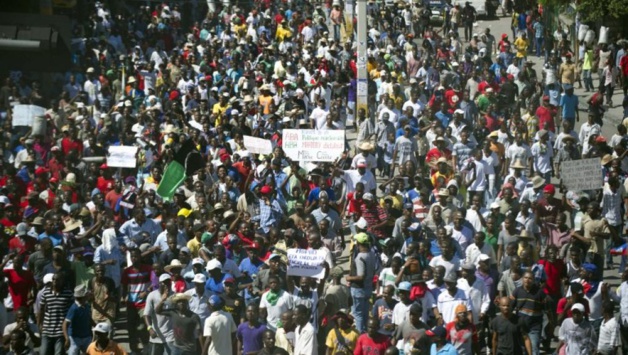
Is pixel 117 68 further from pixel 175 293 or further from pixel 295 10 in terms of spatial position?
pixel 175 293

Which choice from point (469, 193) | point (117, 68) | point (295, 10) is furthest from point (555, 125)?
point (295, 10)

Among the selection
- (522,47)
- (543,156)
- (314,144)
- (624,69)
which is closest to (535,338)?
(543,156)

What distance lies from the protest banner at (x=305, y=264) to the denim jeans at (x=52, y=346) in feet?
9.27

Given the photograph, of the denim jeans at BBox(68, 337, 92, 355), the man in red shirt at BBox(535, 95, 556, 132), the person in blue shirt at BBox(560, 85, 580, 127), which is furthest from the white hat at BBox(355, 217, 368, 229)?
the person in blue shirt at BBox(560, 85, 580, 127)

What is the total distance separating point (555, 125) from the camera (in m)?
29.7

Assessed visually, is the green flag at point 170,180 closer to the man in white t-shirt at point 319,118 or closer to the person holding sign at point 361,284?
the person holding sign at point 361,284

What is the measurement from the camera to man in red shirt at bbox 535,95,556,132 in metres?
27.6

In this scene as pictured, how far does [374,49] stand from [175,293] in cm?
1730

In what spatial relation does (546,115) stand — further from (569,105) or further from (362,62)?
(362,62)

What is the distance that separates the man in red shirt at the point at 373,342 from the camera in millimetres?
18094

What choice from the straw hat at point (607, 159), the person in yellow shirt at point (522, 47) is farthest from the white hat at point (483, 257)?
the person in yellow shirt at point (522, 47)

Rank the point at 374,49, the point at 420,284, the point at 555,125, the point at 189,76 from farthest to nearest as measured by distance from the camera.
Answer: the point at 374,49 < the point at 189,76 < the point at 555,125 < the point at 420,284

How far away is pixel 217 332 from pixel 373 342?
6.46 ft

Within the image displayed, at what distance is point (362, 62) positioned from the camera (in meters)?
30.1
